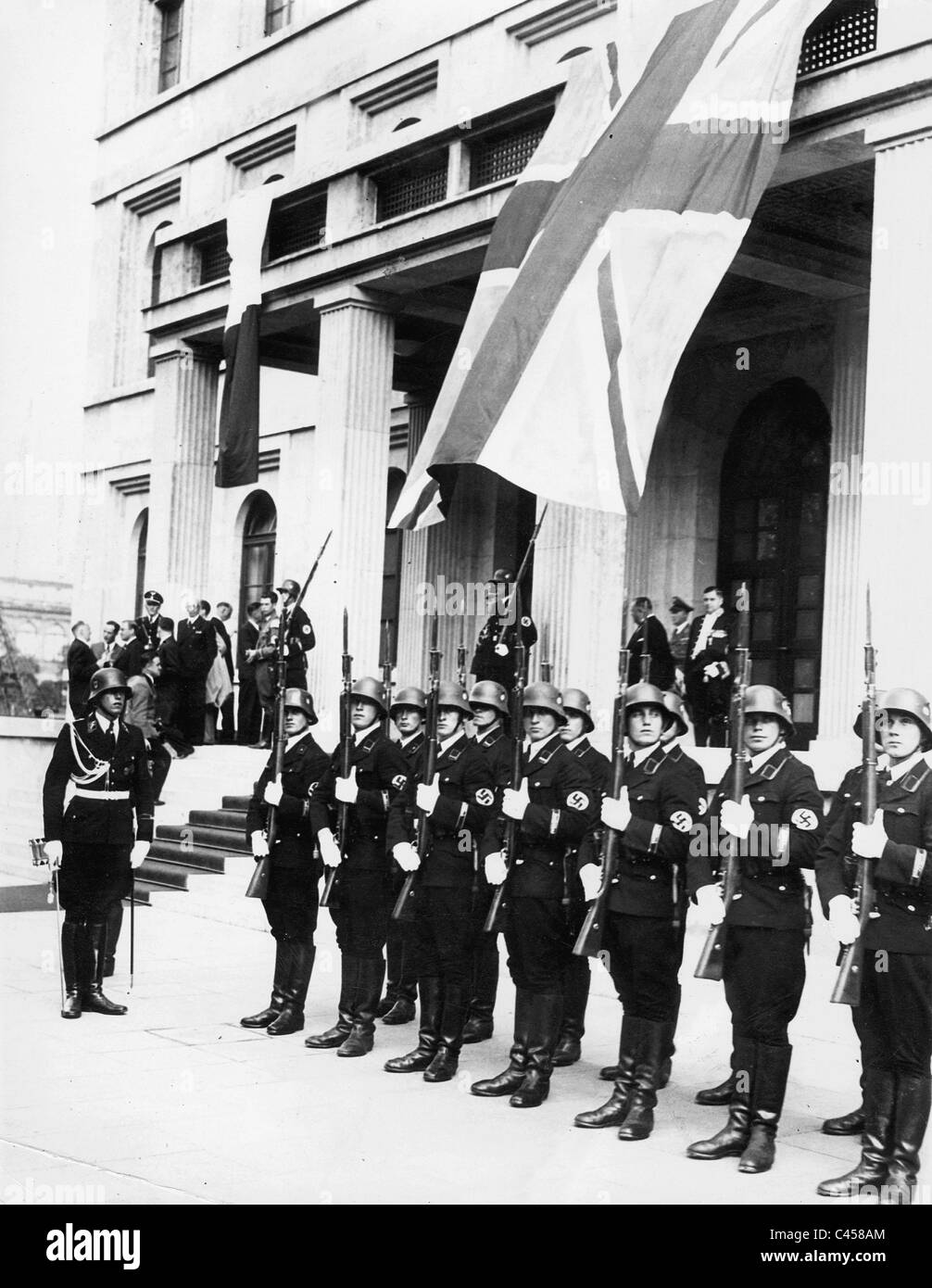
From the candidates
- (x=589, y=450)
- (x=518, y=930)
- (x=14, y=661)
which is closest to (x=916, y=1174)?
(x=518, y=930)

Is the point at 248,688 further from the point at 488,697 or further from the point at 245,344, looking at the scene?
the point at 488,697

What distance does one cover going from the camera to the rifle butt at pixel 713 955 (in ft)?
21.8

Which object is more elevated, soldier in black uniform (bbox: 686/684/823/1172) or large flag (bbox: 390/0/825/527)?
large flag (bbox: 390/0/825/527)

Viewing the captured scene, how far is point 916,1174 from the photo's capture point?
6.27 m

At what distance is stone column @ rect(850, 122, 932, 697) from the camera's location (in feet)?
34.4

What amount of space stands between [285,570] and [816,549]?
6.14 meters

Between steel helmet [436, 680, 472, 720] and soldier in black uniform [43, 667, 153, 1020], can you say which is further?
soldier in black uniform [43, 667, 153, 1020]

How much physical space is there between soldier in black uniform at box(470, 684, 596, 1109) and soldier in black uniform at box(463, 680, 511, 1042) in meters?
0.32

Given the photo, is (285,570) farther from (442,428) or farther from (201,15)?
(201,15)

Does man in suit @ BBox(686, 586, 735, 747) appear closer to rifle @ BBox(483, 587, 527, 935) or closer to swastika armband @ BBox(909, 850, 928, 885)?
rifle @ BBox(483, 587, 527, 935)

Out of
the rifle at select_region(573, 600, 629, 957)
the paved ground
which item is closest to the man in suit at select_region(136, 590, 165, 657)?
the paved ground

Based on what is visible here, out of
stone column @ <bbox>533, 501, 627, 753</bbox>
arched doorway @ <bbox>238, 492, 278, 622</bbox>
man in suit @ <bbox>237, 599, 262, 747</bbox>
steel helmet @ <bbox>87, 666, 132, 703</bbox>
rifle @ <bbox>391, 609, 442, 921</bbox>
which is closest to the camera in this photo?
rifle @ <bbox>391, 609, 442, 921</bbox>

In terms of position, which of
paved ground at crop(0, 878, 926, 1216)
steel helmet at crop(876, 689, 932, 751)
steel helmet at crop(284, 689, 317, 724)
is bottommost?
paved ground at crop(0, 878, 926, 1216)

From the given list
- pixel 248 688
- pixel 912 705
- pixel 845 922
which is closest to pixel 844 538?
pixel 248 688
